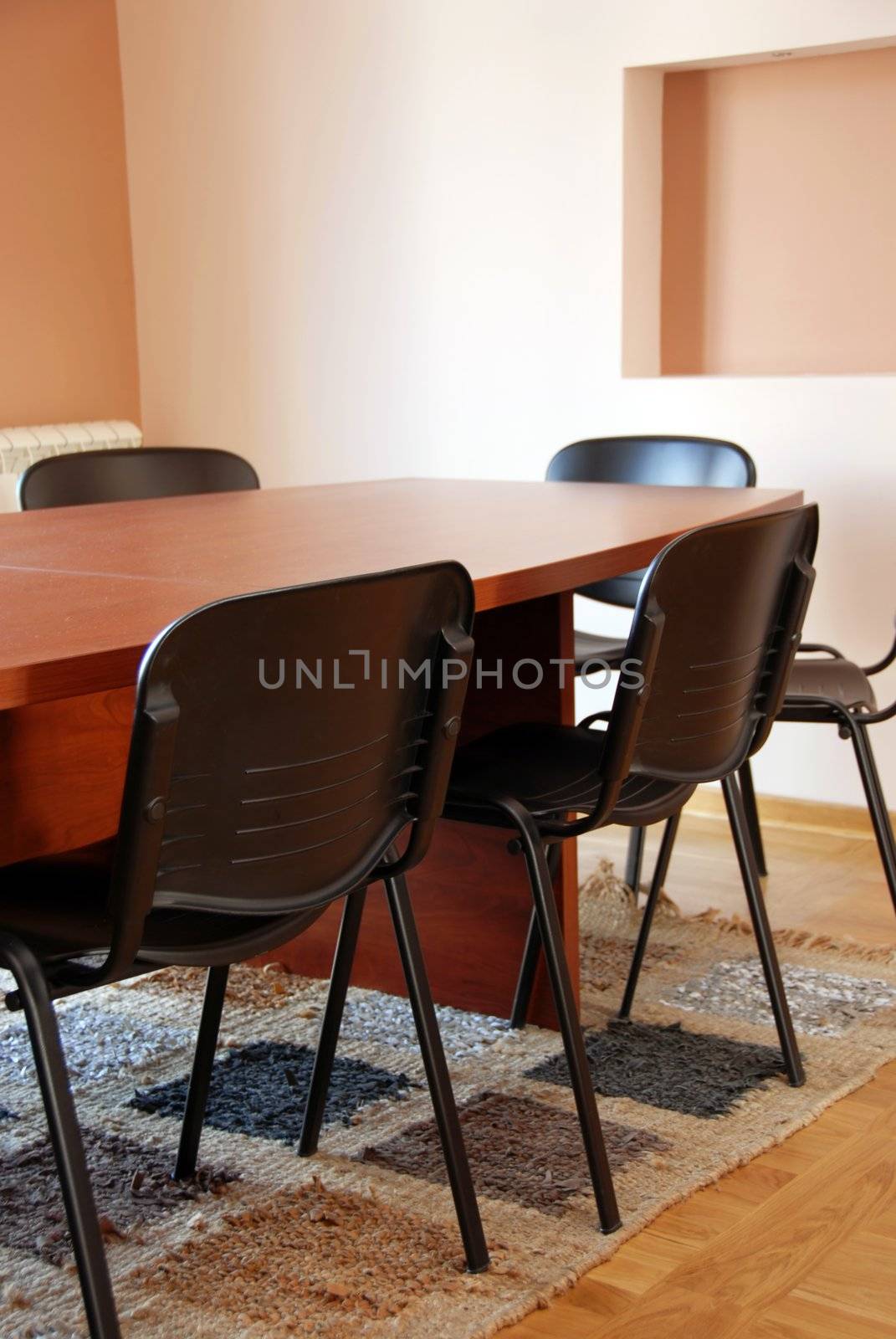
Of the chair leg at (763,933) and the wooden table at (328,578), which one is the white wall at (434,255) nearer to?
the wooden table at (328,578)

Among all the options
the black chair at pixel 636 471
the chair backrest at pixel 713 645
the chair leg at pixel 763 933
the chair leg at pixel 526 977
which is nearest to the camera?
the chair backrest at pixel 713 645

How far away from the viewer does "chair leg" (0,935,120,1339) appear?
4.02ft

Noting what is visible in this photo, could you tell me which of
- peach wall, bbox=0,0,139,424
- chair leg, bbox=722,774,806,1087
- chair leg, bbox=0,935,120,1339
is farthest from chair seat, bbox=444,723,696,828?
peach wall, bbox=0,0,139,424

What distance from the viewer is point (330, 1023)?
192cm

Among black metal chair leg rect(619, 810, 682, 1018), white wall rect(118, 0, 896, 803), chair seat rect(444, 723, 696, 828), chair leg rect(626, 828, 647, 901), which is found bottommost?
chair leg rect(626, 828, 647, 901)

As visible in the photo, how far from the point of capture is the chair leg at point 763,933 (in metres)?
2.12

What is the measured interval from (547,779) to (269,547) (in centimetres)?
46

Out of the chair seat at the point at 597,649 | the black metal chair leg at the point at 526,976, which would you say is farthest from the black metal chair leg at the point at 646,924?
the chair seat at the point at 597,649

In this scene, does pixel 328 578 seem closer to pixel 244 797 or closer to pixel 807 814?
pixel 244 797

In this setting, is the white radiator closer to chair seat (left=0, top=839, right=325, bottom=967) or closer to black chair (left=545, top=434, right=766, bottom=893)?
black chair (left=545, top=434, right=766, bottom=893)

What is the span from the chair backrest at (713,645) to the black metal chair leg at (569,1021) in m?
0.13

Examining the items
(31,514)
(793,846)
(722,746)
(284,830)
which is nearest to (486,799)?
(722,746)

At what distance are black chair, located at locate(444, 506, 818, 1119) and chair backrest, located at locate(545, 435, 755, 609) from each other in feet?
3.03

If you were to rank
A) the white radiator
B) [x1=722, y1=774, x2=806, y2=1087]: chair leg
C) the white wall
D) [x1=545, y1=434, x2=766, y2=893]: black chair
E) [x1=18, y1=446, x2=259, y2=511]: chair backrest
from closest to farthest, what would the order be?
[x1=722, y1=774, x2=806, y2=1087]: chair leg → [x1=18, y1=446, x2=259, y2=511]: chair backrest → [x1=545, y1=434, x2=766, y2=893]: black chair → the white wall → the white radiator
